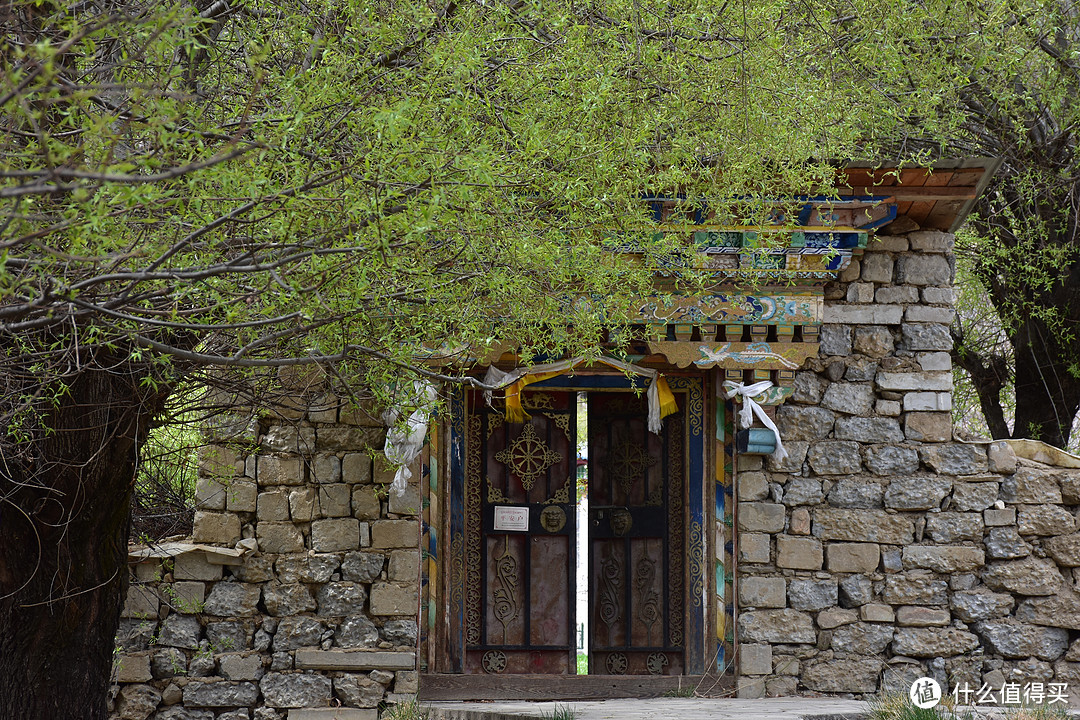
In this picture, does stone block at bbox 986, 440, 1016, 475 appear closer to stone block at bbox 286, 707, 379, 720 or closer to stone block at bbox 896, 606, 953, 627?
stone block at bbox 896, 606, 953, 627

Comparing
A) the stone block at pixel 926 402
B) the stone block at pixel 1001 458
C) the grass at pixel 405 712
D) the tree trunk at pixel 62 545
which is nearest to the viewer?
the tree trunk at pixel 62 545

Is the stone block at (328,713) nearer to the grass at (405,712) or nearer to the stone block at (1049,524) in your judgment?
the grass at (405,712)

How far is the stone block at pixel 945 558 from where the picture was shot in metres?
6.95

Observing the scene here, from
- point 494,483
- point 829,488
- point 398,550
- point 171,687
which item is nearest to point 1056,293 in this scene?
point 829,488

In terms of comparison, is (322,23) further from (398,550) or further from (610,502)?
(610,502)

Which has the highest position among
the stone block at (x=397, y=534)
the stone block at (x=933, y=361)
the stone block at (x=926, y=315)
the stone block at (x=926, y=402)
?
the stone block at (x=926, y=315)

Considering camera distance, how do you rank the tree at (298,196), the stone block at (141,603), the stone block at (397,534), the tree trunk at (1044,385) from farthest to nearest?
1. the tree trunk at (1044,385)
2. the stone block at (397,534)
3. the stone block at (141,603)
4. the tree at (298,196)

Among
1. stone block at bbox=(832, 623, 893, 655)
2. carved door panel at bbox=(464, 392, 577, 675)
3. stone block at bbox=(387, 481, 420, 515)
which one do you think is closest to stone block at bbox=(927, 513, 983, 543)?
stone block at bbox=(832, 623, 893, 655)

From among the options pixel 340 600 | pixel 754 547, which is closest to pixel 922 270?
pixel 754 547

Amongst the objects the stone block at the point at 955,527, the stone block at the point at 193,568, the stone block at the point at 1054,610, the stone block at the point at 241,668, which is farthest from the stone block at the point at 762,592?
the stone block at the point at 193,568

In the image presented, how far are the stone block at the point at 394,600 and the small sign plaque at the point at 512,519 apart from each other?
3.13ft

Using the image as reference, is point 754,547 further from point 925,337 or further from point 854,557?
point 925,337

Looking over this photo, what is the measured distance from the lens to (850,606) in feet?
22.8

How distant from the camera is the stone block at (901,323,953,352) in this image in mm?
7248
